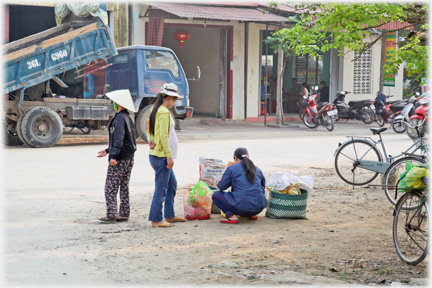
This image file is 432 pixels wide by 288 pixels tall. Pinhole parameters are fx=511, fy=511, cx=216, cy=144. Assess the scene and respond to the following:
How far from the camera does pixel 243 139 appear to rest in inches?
594

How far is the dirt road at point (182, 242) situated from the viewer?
4145mm

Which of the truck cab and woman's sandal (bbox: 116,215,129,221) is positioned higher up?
the truck cab

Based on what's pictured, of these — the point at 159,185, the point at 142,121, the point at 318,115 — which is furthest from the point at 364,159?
the point at 318,115

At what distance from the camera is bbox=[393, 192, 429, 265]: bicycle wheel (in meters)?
4.42

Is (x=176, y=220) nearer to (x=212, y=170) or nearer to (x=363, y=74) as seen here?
(x=212, y=170)

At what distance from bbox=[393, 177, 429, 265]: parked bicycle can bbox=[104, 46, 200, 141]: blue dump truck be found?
9074 mm

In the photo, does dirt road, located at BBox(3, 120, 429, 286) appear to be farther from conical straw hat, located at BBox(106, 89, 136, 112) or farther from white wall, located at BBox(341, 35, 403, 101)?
white wall, located at BBox(341, 35, 403, 101)

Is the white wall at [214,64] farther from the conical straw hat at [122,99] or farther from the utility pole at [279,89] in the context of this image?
the conical straw hat at [122,99]

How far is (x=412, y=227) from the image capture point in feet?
15.1

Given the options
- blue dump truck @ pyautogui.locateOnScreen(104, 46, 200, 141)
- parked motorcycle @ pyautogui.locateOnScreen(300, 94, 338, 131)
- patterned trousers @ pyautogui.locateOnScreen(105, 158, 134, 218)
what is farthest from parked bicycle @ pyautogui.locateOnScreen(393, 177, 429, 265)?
parked motorcycle @ pyautogui.locateOnScreen(300, 94, 338, 131)

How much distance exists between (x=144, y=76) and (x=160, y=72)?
46 centimetres

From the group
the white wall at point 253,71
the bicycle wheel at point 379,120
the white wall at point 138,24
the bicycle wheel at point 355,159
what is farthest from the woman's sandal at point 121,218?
the bicycle wheel at point 379,120

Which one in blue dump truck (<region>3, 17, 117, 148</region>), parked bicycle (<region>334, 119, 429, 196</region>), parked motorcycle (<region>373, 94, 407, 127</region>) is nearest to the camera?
parked bicycle (<region>334, 119, 429, 196</region>)

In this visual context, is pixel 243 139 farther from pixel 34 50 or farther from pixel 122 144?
pixel 122 144
